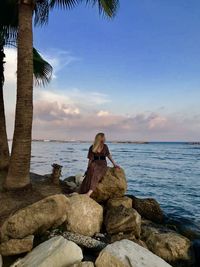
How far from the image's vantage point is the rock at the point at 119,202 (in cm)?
941

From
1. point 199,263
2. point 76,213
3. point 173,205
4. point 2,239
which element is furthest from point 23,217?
point 173,205

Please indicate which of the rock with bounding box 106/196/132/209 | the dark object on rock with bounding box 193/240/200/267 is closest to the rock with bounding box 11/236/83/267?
the rock with bounding box 106/196/132/209

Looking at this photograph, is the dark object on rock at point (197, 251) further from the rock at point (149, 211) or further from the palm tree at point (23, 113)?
the palm tree at point (23, 113)

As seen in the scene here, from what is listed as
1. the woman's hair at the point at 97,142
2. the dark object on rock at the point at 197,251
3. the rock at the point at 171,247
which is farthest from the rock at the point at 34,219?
the dark object on rock at the point at 197,251

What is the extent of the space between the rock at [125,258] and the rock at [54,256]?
54cm

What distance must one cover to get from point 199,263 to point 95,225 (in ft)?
8.31

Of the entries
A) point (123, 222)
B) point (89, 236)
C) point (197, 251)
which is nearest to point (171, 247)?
point (197, 251)

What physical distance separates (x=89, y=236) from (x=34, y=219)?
4.71 ft

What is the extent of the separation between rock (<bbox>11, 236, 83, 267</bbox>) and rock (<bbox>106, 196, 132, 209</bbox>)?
9.61ft

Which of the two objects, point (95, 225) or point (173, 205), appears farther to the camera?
point (173, 205)

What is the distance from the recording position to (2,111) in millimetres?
12562

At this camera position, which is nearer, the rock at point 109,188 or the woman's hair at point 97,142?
the rock at point 109,188

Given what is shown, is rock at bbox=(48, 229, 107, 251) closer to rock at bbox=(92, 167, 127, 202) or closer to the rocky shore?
the rocky shore

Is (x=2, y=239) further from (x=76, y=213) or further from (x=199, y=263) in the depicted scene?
(x=199, y=263)
